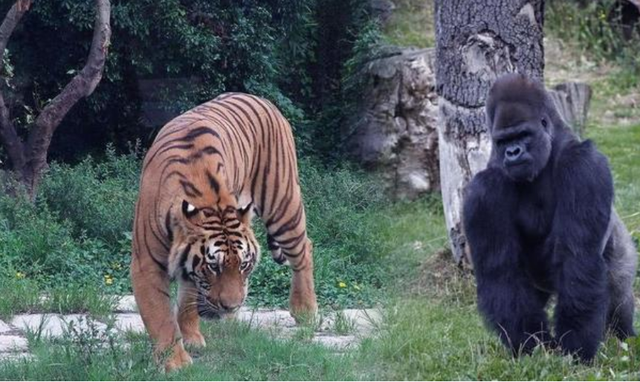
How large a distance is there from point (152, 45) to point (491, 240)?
4.77 metres

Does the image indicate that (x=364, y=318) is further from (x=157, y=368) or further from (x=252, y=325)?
(x=157, y=368)

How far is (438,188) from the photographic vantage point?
8867 millimetres

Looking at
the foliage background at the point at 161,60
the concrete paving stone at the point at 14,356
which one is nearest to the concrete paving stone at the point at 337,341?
the concrete paving stone at the point at 14,356

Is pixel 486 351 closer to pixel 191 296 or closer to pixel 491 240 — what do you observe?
pixel 491 240

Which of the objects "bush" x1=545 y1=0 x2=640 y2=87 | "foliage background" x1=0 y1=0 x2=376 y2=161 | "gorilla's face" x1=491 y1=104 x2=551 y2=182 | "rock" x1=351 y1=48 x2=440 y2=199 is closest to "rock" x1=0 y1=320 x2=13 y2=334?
"gorilla's face" x1=491 y1=104 x2=551 y2=182

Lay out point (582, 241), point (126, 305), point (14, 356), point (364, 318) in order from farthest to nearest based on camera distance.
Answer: point (126, 305), point (364, 318), point (14, 356), point (582, 241)

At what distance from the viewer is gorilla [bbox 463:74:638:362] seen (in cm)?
446

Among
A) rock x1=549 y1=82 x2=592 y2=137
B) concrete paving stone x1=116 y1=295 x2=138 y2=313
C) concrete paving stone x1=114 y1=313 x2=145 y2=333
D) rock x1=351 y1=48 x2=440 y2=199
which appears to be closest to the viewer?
concrete paving stone x1=114 y1=313 x2=145 y2=333

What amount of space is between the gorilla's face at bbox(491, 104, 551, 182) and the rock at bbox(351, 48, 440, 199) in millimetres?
4297

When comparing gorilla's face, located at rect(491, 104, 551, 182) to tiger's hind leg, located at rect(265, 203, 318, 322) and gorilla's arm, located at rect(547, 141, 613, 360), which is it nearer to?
gorilla's arm, located at rect(547, 141, 613, 360)

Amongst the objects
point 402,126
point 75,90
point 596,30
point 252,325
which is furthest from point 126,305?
point 596,30

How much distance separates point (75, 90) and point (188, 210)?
11.3 ft

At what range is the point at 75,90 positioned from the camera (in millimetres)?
7805

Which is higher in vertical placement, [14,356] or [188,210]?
[188,210]
